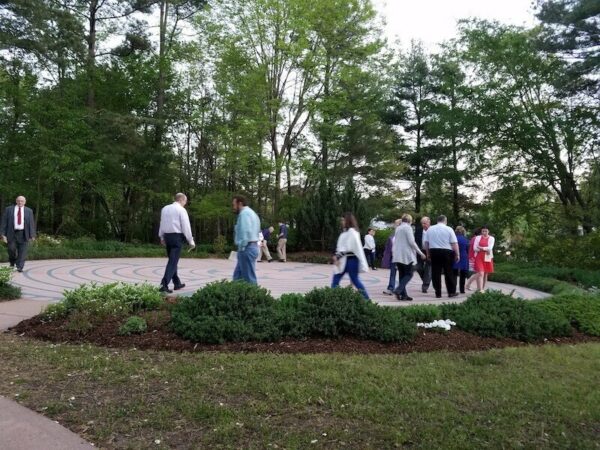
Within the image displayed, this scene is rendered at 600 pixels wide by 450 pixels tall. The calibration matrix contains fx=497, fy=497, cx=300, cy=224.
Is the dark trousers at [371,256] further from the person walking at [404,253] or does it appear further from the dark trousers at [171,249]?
the dark trousers at [171,249]

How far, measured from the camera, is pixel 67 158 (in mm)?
22141

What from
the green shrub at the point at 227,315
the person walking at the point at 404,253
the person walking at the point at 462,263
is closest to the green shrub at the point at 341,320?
the green shrub at the point at 227,315

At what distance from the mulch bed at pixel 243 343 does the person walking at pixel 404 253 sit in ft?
10.9

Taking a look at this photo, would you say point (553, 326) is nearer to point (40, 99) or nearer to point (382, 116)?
point (40, 99)

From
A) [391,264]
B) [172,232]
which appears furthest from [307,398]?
[391,264]

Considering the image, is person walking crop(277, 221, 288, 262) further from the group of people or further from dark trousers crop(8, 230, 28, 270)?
dark trousers crop(8, 230, 28, 270)

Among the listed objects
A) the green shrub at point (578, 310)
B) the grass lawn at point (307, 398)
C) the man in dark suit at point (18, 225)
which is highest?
the man in dark suit at point (18, 225)

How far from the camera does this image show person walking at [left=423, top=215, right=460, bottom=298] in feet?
32.0

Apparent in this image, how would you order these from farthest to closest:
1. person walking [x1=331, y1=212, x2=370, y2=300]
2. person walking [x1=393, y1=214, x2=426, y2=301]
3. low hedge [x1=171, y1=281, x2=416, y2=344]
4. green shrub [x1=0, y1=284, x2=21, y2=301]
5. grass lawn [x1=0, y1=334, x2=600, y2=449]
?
person walking [x1=393, y1=214, x2=426, y2=301], green shrub [x1=0, y1=284, x2=21, y2=301], person walking [x1=331, y1=212, x2=370, y2=300], low hedge [x1=171, y1=281, x2=416, y2=344], grass lawn [x1=0, y1=334, x2=600, y2=449]

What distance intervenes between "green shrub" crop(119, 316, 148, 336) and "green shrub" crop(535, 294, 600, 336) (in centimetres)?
527

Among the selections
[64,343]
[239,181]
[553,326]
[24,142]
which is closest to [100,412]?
[64,343]

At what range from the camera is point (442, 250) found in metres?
9.78

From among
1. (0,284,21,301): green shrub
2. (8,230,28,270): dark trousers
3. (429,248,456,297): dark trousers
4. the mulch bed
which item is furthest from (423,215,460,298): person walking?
(8,230,28,270): dark trousers

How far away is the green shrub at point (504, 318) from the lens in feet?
20.1
